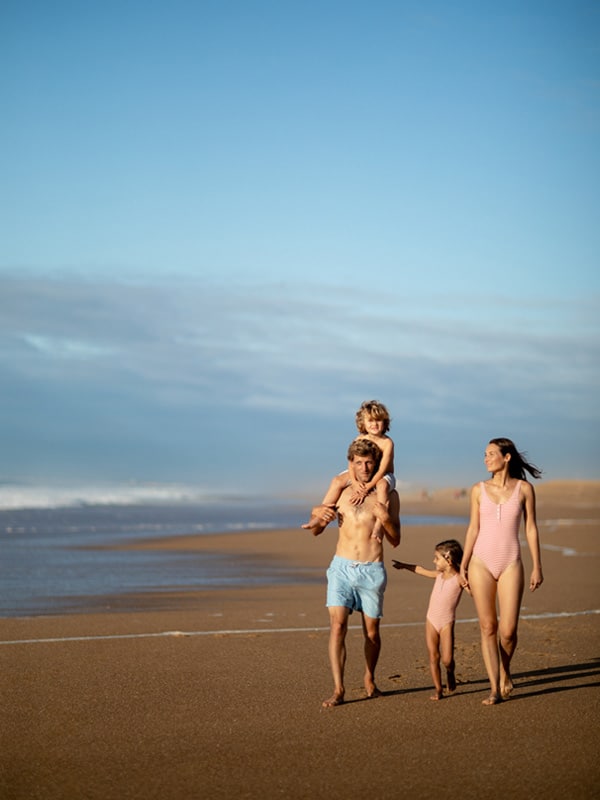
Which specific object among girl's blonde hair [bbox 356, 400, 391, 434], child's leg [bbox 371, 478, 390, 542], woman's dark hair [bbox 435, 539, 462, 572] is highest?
girl's blonde hair [bbox 356, 400, 391, 434]

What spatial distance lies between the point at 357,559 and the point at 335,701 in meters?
1.07

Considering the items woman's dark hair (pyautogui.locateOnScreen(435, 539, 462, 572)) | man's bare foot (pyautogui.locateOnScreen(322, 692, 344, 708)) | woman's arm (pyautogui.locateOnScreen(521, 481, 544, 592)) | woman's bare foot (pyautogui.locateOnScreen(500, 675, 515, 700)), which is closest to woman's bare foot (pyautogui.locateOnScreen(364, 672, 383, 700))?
man's bare foot (pyautogui.locateOnScreen(322, 692, 344, 708))

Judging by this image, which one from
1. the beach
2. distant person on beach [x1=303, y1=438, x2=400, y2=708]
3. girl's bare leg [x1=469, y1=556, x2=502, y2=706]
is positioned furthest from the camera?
girl's bare leg [x1=469, y1=556, x2=502, y2=706]

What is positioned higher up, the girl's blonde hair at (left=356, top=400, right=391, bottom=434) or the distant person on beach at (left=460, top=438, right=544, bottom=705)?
the girl's blonde hair at (left=356, top=400, right=391, bottom=434)

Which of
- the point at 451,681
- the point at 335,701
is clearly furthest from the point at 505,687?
the point at 335,701

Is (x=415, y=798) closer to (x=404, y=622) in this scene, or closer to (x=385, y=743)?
(x=385, y=743)

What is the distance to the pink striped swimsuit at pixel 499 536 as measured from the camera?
25.7 feet

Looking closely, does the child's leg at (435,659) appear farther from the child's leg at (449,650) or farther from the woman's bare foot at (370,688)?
the woman's bare foot at (370,688)

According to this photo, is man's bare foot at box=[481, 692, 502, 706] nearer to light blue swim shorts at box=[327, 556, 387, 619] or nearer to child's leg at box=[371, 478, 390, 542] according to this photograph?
light blue swim shorts at box=[327, 556, 387, 619]

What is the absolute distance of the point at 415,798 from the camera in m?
5.35

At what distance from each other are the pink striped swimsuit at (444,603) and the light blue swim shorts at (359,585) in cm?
56

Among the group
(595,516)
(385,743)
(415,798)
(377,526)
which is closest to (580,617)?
(377,526)

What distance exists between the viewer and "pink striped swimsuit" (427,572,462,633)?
316 inches

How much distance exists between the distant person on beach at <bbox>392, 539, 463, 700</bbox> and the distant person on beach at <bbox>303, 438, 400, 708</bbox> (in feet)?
1.10
